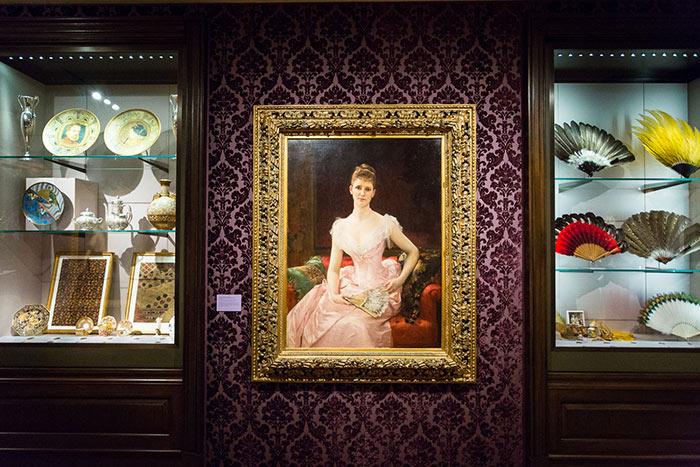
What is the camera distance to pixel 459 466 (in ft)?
7.36

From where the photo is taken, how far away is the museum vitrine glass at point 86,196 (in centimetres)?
241

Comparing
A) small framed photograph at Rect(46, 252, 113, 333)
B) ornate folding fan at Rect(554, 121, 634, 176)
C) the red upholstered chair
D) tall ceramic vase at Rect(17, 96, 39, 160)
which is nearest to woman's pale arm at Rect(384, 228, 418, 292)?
the red upholstered chair

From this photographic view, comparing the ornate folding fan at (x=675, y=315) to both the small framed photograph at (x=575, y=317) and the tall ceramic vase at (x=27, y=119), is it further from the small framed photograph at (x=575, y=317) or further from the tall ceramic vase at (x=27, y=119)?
the tall ceramic vase at (x=27, y=119)

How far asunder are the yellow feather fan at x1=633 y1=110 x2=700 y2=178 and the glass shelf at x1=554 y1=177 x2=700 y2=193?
69 mm

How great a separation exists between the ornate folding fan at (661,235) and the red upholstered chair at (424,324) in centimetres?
127

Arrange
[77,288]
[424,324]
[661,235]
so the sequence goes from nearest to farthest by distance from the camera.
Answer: [424,324] < [661,235] < [77,288]

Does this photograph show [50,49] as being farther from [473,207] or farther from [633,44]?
[633,44]

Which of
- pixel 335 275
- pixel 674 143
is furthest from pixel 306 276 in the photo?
pixel 674 143

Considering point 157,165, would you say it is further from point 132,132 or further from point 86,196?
point 86,196

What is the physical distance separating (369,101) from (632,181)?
1.71 meters

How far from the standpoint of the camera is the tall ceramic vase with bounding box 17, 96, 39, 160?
2428mm

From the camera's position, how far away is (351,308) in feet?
7.47

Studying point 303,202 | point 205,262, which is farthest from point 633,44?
point 205,262

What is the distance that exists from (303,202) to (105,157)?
1.28m
